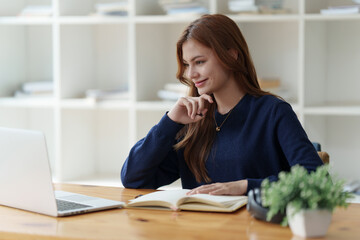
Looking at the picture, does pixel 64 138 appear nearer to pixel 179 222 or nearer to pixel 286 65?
pixel 286 65

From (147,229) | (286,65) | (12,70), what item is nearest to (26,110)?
(12,70)

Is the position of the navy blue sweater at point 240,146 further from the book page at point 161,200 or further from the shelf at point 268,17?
the shelf at point 268,17

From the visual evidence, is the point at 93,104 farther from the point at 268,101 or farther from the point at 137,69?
the point at 268,101

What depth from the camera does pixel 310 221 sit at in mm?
1437

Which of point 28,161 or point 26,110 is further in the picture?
point 26,110

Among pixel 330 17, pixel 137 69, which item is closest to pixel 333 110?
pixel 330 17

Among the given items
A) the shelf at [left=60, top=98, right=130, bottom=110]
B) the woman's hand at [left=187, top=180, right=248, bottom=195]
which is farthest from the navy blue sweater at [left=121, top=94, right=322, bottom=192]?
the shelf at [left=60, top=98, right=130, bottom=110]

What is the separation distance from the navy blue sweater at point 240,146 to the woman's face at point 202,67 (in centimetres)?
12

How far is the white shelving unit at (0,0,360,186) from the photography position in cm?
337

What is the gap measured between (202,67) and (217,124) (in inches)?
8.3

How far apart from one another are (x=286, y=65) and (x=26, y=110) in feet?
5.66

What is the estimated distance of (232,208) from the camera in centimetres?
173

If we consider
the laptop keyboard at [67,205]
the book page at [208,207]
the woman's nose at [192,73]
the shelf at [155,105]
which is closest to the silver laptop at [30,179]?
the laptop keyboard at [67,205]

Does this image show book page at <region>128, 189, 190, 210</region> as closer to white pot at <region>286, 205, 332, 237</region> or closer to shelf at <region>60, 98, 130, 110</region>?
white pot at <region>286, 205, 332, 237</region>
